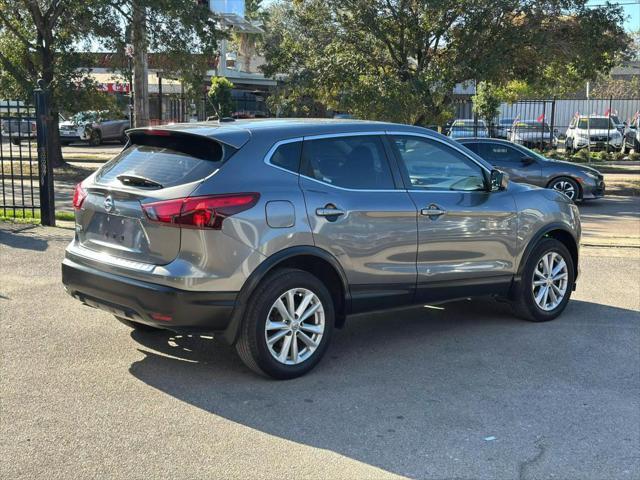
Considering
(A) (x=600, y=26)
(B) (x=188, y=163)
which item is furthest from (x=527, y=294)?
(A) (x=600, y=26)

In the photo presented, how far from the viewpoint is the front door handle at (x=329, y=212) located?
5.08m

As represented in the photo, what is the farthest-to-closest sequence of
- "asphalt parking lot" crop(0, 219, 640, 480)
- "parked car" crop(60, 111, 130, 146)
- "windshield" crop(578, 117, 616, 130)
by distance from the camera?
"parked car" crop(60, 111, 130, 146) → "windshield" crop(578, 117, 616, 130) → "asphalt parking lot" crop(0, 219, 640, 480)

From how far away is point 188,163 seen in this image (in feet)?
16.2

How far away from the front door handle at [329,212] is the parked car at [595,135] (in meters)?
27.9

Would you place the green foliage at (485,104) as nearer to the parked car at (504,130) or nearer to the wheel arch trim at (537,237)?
the parked car at (504,130)

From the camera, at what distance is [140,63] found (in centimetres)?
2025

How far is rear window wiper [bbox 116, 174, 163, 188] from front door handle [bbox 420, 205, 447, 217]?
2080 millimetres

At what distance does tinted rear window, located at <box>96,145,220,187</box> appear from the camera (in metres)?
4.83

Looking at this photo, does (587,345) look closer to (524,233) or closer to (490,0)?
(524,233)

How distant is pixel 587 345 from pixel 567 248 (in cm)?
123

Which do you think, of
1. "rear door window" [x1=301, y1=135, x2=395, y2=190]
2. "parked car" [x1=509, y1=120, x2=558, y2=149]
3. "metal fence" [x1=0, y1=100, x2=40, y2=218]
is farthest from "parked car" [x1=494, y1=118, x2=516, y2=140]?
"rear door window" [x1=301, y1=135, x2=395, y2=190]

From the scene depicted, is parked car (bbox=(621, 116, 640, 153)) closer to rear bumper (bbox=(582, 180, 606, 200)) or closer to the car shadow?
rear bumper (bbox=(582, 180, 606, 200))

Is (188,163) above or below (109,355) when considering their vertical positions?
above

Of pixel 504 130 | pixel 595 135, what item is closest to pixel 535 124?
pixel 504 130
